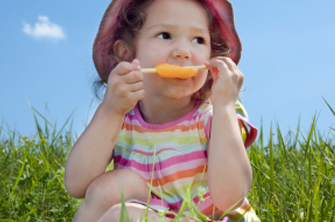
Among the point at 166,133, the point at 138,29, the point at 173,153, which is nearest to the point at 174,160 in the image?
the point at 173,153

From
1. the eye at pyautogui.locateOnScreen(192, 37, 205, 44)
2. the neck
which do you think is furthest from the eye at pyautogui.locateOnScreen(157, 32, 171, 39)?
the neck

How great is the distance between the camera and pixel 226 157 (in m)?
1.58

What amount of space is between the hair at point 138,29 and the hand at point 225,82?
36 centimetres

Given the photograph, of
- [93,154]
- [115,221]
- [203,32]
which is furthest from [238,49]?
[115,221]

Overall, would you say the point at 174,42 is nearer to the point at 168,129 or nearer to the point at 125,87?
the point at 125,87

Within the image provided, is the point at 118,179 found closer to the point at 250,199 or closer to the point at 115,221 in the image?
the point at 115,221

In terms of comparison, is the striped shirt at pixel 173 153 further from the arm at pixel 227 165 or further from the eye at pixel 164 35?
the eye at pixel 164 35

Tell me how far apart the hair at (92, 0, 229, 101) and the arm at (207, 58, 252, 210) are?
42cm

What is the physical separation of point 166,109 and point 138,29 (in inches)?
17.3

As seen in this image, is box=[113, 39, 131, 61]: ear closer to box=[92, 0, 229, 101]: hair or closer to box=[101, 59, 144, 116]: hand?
box=[92, 0, 229, 101]: hair

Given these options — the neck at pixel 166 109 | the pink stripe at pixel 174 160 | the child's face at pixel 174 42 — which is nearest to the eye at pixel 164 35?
the child's face at pixel 174 42

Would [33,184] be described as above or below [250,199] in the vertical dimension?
above

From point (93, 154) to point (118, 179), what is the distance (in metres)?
0.18

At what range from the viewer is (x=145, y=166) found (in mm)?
1839
